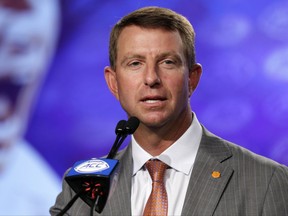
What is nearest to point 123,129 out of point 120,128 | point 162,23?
point 120,128

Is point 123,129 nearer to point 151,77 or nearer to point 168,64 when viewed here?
point 151,77

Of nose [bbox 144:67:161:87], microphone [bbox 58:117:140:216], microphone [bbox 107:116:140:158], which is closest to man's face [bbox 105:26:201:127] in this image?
nose [bbox 144:67:161:87]

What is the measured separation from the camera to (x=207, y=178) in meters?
2.44

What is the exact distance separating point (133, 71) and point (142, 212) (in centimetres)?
53

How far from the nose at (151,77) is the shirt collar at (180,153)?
292mm

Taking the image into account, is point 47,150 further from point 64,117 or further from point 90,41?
point 90,41

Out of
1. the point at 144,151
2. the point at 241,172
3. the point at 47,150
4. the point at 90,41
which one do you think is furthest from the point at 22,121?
the point at 241,172

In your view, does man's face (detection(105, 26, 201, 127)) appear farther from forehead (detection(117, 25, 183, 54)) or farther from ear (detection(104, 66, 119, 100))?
ear (detection(104, 66, 119, 100))

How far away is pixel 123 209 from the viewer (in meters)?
2.44

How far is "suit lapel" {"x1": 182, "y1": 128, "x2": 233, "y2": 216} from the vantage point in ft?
7.75

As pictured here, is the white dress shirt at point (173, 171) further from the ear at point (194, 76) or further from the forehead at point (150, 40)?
the forehead at point (150, 40)

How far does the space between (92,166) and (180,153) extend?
712 millimetres

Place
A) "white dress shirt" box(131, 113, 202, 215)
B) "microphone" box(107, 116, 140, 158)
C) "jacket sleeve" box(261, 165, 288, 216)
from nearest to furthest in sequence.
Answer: "microphone" box(107, 116, 140, 158) → "jacket sleeve" box(261, 165, 288, 216) → "white dress shirt" box(131, 113, 202, 215)

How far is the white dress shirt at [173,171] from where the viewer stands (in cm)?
245
